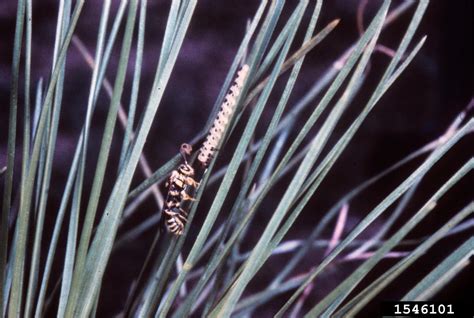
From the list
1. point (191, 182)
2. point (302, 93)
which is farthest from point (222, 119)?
point (302, 93)

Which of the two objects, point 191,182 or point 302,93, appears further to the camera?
point 302,93

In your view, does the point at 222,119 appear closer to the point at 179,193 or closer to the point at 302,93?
the point at 179,193

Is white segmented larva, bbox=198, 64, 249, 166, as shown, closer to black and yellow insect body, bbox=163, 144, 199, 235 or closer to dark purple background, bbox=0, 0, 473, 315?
black and yellow insect body, bbox=163, 144, 199, 235

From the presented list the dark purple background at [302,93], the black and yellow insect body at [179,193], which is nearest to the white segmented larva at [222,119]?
the black and yellow insect body at [179,193]

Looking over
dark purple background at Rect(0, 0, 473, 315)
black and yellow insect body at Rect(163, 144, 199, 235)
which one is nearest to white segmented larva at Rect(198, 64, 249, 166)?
black and yellow insect body at Rect(163, 144, 199, 235)

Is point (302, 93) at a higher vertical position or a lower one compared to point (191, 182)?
higher

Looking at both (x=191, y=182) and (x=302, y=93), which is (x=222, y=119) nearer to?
(x=191, y=182)

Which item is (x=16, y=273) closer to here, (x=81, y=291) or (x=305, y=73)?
(x=81, y=291)
